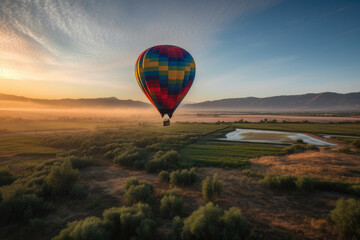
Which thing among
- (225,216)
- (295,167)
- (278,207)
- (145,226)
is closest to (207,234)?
(225,216)

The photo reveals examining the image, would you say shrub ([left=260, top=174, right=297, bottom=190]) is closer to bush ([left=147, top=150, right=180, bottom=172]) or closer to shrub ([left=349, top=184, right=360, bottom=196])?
shrub ([left=349, top=184, right=360, bottom=196])

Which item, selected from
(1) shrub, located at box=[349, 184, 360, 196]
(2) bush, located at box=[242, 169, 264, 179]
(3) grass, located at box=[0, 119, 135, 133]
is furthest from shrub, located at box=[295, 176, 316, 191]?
(3) grass, located at box=[0, 119, 135, 133]

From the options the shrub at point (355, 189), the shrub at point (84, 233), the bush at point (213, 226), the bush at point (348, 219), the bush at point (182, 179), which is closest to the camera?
the shrub at point (84, 233)

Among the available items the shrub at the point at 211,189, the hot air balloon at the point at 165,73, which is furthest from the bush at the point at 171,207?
the hot air balloon at the point at 165,73

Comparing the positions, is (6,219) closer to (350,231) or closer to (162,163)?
(162,163)

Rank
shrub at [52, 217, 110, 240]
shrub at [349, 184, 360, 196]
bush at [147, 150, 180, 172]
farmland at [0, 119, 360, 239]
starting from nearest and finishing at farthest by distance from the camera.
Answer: shrub at [52, 217, 110, 240], farmland at [0, 119, 360, 239], shrub at [349, 184, 360, 196], bush at [147, 150, 180, 172]

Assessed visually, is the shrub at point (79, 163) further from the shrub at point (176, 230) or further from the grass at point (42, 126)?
the grass at point (42, 126)
